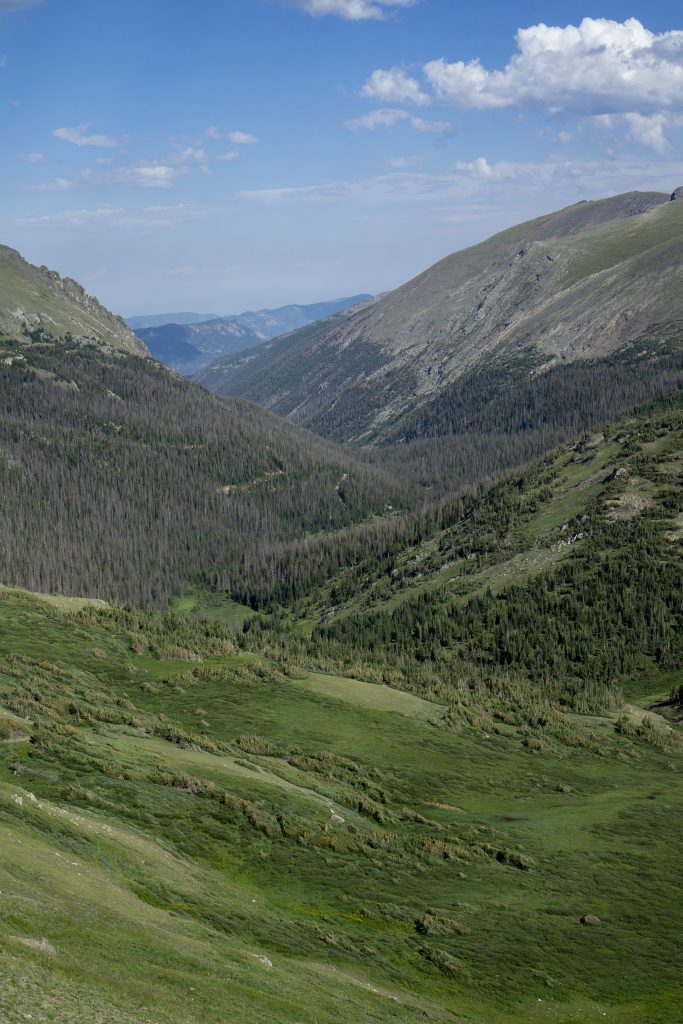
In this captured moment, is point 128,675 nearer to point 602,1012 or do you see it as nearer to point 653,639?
point 602,1012

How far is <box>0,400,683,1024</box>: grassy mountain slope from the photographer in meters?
33.3

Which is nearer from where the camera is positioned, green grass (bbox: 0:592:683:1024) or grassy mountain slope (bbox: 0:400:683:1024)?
green grass (bbox: 0:592:683:1024)

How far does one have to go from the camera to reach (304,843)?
56.6 meters

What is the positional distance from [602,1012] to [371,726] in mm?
52012

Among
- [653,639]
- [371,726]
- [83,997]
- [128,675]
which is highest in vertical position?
[83,997]

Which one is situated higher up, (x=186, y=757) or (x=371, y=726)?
(x=186, y=757)

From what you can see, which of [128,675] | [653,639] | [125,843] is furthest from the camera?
[653,639]

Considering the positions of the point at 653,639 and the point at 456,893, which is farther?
the point at 653,639

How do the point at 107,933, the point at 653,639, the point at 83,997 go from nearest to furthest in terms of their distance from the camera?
the point at 83,997
the point at 107,933
the point at 653,639

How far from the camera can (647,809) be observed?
265 ft

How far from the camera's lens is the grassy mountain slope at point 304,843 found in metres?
33.3

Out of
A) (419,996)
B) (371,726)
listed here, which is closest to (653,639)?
(371,726)

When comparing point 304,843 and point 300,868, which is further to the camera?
point 304,843

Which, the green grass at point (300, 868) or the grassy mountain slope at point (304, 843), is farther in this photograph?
the grassy mountain slope at point (304, 843)
